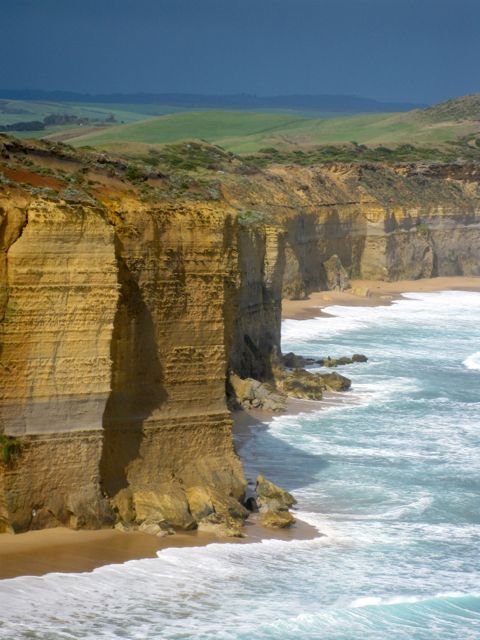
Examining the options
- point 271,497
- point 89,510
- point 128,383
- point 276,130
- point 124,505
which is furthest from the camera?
point 276,130

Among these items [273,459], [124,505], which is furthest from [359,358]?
[124,505]

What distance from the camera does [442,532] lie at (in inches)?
885

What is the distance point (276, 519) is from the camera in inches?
850

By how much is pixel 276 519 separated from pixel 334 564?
159cm

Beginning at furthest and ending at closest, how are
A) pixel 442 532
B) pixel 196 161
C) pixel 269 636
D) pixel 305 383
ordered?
1. pixel 196 161
2. pixel 305 383
3. pixel 442 532
4. pixel 269 636

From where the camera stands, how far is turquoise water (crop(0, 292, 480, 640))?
57.7ft

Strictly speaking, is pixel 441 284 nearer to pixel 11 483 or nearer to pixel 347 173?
pixel 347 173

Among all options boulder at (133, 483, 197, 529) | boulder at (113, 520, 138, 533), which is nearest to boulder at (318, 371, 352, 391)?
boulder at (133, 483, 197, 529)

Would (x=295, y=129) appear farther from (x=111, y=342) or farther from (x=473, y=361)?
(x=111, y=342)

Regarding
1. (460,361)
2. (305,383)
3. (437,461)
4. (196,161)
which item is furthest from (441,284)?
(437,461)

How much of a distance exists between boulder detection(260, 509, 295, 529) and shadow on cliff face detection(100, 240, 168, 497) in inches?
88.7

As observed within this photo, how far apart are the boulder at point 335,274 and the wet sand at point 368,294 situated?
1.52 feet

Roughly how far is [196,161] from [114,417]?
125 feet

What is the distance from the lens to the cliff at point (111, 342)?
19453 mm
